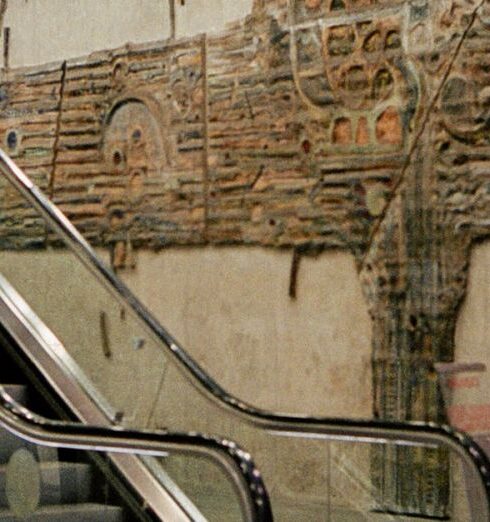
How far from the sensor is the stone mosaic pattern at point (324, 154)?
7594mm

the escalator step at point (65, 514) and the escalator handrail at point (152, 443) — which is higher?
the escalator handrail at point (152, 443)

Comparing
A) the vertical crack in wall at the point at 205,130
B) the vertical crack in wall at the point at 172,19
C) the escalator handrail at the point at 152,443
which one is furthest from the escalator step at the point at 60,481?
the vertical crack in wall at the point at 172,19

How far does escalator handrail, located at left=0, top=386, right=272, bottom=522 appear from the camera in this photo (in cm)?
419

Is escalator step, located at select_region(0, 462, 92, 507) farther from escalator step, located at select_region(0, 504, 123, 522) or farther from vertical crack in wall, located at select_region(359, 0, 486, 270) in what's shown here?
vertical crack in wall, located at select_region(359, 0, 486, 270)

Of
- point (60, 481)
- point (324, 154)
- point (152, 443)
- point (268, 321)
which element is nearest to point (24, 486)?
point (60, 481)

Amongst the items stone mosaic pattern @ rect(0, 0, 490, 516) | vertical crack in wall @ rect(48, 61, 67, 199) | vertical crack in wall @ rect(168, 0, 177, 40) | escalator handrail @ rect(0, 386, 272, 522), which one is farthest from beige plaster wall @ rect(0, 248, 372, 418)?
escalator handrail @ rect(0, 386, 272, 522)

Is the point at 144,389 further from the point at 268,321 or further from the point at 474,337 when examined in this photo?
the point at 268,321

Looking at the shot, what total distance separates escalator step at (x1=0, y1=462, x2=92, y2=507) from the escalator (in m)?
0.19

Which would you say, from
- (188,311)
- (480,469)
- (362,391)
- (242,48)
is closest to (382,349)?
(362,391)

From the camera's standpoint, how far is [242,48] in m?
8.70

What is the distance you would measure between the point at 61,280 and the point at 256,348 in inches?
Result: 82.1

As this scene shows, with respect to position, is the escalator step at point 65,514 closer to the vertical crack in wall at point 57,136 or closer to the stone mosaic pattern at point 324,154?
the stone mosaic pattern at point 324,154

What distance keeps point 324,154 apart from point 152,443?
159 inches

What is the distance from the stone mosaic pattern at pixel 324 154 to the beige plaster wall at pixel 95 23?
0.10 m
